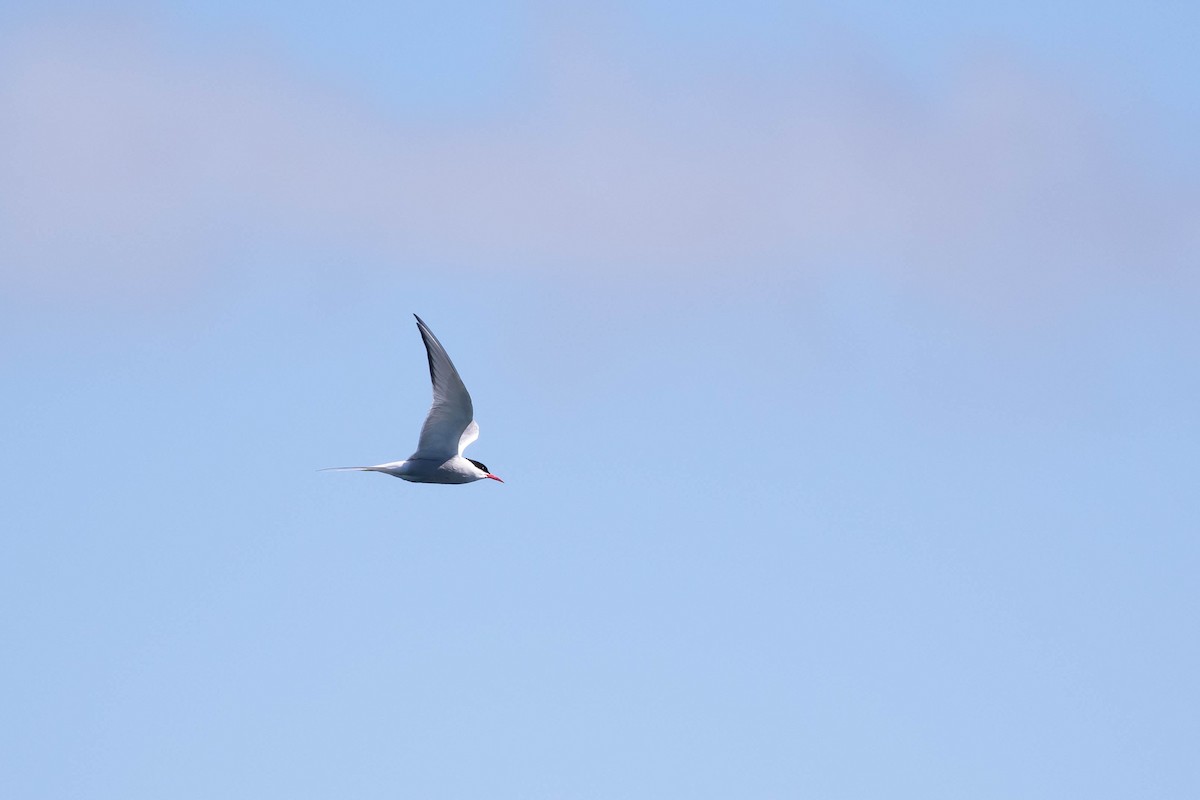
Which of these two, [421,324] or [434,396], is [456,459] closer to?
[434,396]

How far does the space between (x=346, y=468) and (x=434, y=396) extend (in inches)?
114

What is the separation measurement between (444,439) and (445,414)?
33.1 inches

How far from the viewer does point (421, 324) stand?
42.3m

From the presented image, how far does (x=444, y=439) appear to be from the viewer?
1812 inches

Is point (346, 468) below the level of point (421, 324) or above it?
below

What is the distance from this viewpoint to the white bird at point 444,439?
44625 millimetres

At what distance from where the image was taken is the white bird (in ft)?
146

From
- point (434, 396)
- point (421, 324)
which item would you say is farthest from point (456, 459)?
point (421, 324)

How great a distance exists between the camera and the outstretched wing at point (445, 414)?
145 feet

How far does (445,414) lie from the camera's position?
149ft

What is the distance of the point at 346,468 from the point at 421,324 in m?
3.57

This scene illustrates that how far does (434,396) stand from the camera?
45188 mm

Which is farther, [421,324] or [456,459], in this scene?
[456,459]

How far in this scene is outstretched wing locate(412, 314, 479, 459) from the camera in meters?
44.2
